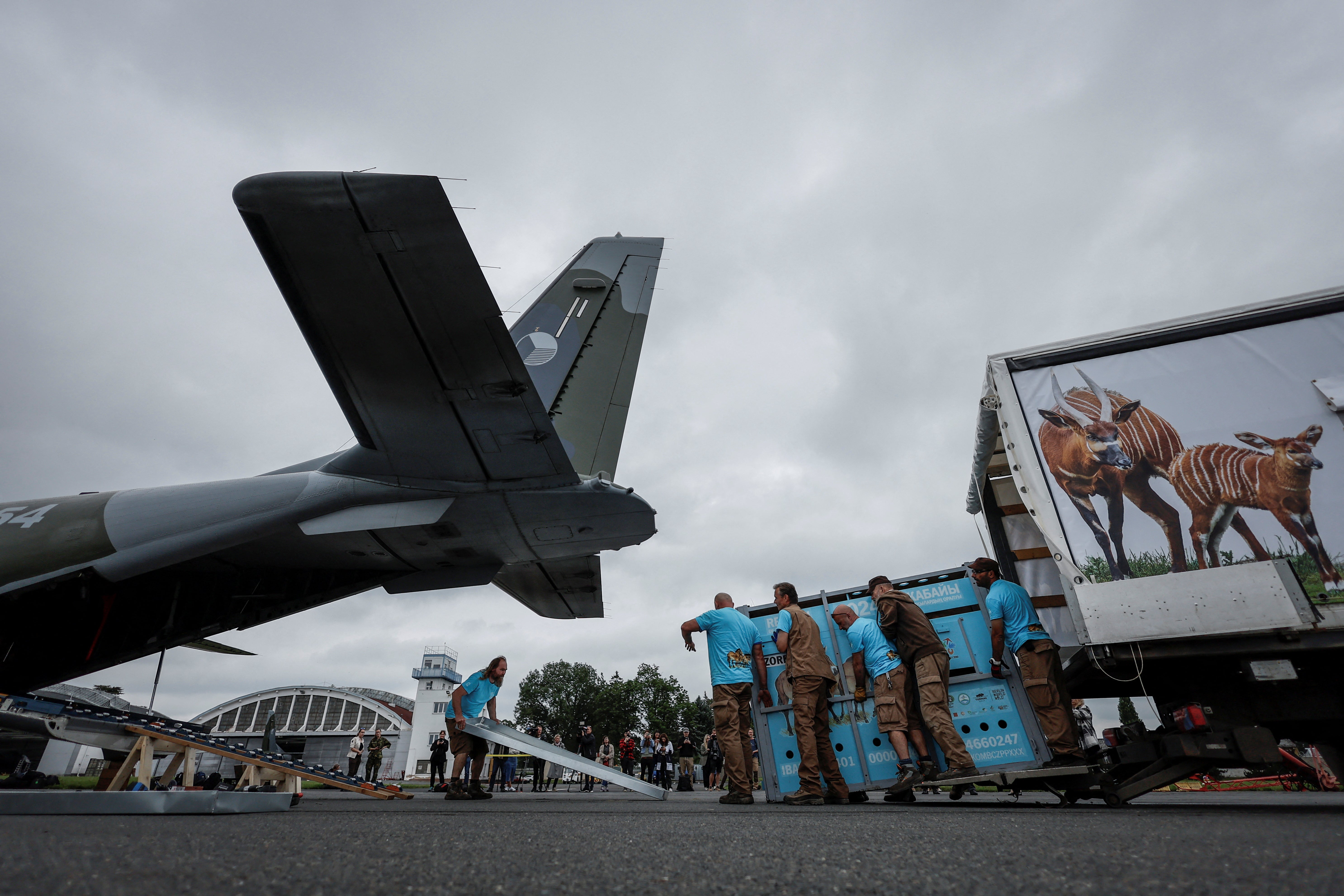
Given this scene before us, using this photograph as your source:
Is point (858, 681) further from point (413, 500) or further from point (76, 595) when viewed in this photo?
point (76, 595)


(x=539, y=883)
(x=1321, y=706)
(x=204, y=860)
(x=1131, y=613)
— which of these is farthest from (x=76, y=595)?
(x=1321, y=706)

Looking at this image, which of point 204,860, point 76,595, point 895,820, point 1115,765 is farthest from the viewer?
point 76,595

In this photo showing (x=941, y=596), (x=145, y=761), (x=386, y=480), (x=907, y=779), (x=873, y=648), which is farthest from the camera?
(x=386, y=480)

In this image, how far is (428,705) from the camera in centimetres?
4709

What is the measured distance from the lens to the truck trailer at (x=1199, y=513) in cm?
347

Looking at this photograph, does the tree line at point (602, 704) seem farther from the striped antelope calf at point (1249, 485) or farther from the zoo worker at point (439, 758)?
the striped antelope calf at point (1249, 485)

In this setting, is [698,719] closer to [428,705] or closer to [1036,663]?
[428,705]

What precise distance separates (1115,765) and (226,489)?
744cm

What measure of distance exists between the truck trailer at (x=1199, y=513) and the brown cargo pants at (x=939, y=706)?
0.90 metres

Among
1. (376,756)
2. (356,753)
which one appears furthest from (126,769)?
(376,756)

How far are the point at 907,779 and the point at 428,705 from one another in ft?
166

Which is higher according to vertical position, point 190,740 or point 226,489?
point 226,489

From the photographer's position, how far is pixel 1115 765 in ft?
13.2

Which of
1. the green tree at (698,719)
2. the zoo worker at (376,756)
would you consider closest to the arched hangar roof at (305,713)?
the green tree at (698,719)
